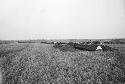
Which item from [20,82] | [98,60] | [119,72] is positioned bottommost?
[20,82]

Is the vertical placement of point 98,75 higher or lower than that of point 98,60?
lower

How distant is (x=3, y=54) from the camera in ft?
59.6

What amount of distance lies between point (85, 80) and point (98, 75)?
66.8 inches

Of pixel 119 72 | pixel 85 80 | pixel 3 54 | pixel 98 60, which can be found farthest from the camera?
pixel 3 54

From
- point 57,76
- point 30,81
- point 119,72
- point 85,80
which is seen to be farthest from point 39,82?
point 119,72

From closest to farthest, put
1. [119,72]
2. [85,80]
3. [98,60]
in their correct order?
[85,80]
[119,72]
[98,60]

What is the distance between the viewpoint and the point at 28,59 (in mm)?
15508

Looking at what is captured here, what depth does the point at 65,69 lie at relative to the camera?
12.6 m

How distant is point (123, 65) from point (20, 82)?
12.3 meters

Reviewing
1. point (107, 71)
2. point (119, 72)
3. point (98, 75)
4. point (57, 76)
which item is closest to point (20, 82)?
point (57, 76)

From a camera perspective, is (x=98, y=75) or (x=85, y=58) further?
(x=85, y=58)

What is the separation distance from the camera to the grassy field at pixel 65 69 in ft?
36.3

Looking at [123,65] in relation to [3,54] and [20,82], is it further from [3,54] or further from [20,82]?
[3,54]

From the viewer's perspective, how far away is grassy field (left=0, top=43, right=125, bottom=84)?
11055mm
